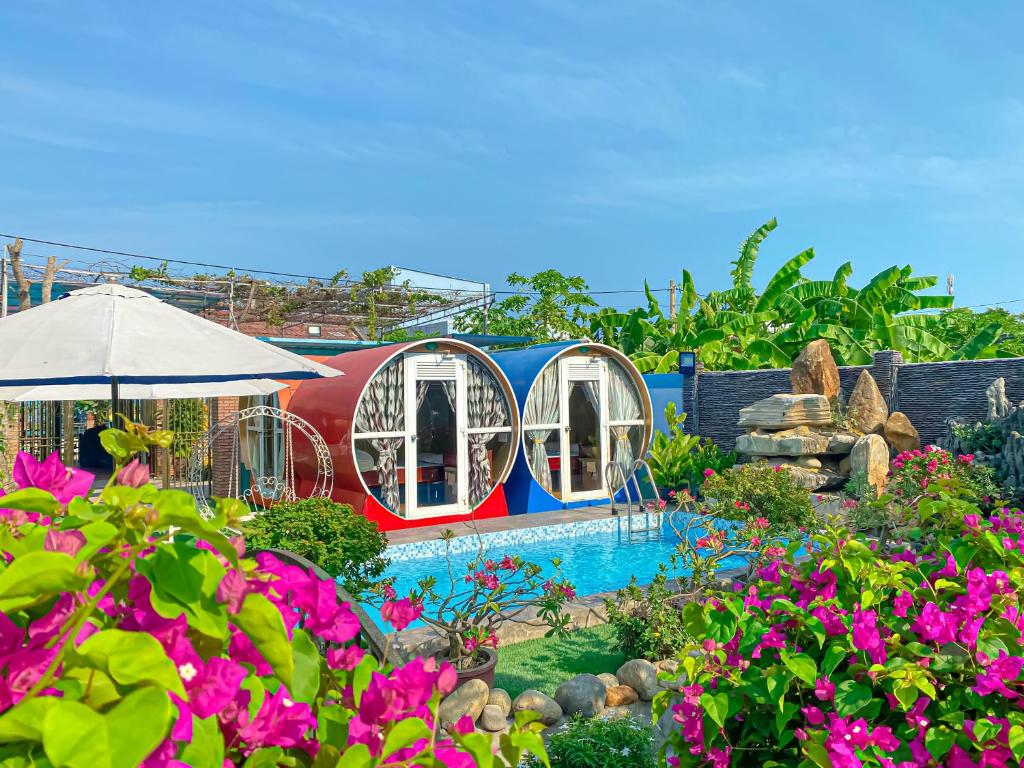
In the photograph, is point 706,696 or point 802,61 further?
point 802,61

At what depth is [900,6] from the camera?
7.77 meters

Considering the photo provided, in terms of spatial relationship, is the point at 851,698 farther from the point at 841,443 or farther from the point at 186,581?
the point at 841,443

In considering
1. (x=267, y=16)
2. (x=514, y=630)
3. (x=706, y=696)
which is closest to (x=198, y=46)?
(x=267, y=16)

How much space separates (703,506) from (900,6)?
17.2ft

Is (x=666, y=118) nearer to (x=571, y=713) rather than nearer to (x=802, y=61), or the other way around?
(x=802, y=61)

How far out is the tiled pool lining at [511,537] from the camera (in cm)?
1054

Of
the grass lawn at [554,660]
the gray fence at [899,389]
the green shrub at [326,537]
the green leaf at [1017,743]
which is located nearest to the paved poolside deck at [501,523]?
the gray fence at [899,389]

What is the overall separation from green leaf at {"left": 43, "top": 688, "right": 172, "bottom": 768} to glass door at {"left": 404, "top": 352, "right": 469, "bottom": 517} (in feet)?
37.2

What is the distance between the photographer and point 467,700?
4.85m

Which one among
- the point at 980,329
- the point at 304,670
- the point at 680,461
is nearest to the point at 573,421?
the point at 680,461

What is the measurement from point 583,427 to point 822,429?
13.4 ft

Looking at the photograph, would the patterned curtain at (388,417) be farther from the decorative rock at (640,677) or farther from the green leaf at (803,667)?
the green leaf at (803,667)

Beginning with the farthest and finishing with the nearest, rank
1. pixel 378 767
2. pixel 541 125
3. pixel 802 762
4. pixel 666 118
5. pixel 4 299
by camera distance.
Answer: pixel 4 299, pixel 541 125, pixel 666 118, pixel 802 762, pixel 378 767

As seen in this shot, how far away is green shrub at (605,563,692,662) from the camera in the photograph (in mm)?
5645
